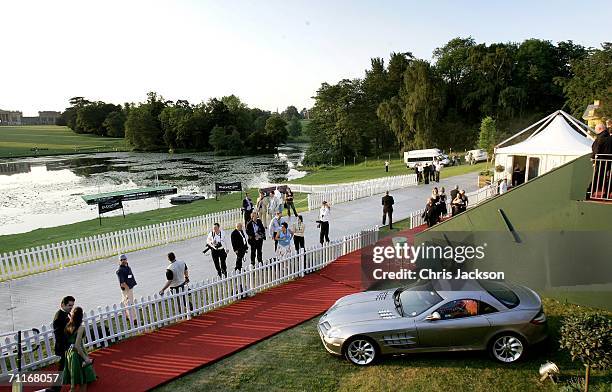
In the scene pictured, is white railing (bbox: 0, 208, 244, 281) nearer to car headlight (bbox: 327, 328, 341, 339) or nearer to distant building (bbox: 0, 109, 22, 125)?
car headlight (bbox: 327, 328, 341, 339)

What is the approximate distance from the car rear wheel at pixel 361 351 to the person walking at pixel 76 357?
12.9ft

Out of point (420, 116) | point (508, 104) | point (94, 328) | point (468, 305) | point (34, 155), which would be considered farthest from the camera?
point (34, 155)

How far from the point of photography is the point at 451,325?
234 inches

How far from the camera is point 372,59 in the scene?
68.8 metres

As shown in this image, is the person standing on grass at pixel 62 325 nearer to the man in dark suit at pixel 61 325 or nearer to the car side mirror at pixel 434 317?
the man in dark suit at pixel 61 325

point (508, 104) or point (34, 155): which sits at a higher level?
point (508, 104)

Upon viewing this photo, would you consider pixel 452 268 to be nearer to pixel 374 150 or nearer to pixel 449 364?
pixel 449 364

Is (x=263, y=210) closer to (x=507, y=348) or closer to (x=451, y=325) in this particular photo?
(x=451, y=325)

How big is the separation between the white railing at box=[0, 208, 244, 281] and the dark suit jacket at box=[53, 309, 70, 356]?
6156 mm

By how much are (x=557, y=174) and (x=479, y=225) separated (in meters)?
1.95

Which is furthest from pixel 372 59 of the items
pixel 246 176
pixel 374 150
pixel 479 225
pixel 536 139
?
pixel 479 225

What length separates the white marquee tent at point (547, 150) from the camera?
16594 millimetres

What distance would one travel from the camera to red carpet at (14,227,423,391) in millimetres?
6285

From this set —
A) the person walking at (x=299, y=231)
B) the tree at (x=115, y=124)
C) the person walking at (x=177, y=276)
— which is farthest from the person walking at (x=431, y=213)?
the tree at (x=115, y=124)
